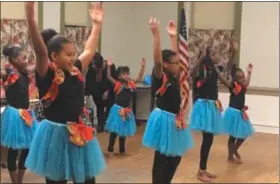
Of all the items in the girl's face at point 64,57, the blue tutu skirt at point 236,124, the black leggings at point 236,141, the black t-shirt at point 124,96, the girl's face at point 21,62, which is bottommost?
the black leggings at point 236,141

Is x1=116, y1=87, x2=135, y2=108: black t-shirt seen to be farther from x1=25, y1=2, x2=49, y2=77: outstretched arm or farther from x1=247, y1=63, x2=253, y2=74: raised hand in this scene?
x1=25, y1=2, x2=49, y2=77: outstretched arm

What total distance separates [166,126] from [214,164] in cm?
122

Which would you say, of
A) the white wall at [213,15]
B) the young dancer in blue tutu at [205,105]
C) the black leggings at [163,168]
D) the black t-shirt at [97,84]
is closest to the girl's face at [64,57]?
the black t-shirt at [97,84]

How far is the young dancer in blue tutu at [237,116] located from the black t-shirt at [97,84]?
3.73ft

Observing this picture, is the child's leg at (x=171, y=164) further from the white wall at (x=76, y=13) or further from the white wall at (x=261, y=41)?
the white wall at (x=261, y=41)

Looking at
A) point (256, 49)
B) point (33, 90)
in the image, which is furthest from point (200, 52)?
point (33, 90)

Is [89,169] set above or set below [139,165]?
above

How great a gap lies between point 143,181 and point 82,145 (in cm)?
148

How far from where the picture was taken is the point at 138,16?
3432 mm

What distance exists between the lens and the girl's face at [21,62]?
2914mm

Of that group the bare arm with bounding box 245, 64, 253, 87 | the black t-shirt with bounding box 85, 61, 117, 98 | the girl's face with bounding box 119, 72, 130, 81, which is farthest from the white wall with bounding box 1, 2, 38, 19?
the bare arm with bounding box 245, 64, 253, 87

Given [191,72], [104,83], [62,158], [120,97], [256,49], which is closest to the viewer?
[62,158]

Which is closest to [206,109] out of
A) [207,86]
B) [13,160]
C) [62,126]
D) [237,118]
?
[207,86]

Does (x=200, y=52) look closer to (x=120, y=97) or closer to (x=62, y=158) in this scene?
(x=120, y=97)
